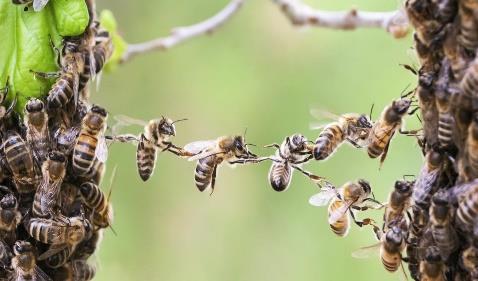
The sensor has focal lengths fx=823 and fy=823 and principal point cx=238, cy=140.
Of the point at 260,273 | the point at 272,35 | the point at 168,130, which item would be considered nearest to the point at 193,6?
the point at 272,35

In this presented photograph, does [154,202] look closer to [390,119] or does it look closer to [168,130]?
[168,130]

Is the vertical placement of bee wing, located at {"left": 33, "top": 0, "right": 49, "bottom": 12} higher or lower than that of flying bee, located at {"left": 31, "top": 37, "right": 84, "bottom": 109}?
higher

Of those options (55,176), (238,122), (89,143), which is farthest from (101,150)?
(238,122)

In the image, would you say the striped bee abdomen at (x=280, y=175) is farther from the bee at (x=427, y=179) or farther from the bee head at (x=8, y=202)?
the bee head at (x=8, y=202)

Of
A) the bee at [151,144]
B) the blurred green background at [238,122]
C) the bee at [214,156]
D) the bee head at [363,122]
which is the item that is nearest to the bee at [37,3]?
the bee at [151,144]

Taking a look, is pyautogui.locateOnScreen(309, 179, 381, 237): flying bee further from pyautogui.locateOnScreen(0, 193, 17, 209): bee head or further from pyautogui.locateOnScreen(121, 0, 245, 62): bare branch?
pyautogui.locateOnScreen(121, 0, 245, 62): bare branch

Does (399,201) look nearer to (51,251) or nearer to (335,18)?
(51,251)

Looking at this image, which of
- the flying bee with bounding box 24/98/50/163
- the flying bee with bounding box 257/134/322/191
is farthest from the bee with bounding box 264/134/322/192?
the flying bee with bounding box 24/98/50/163
